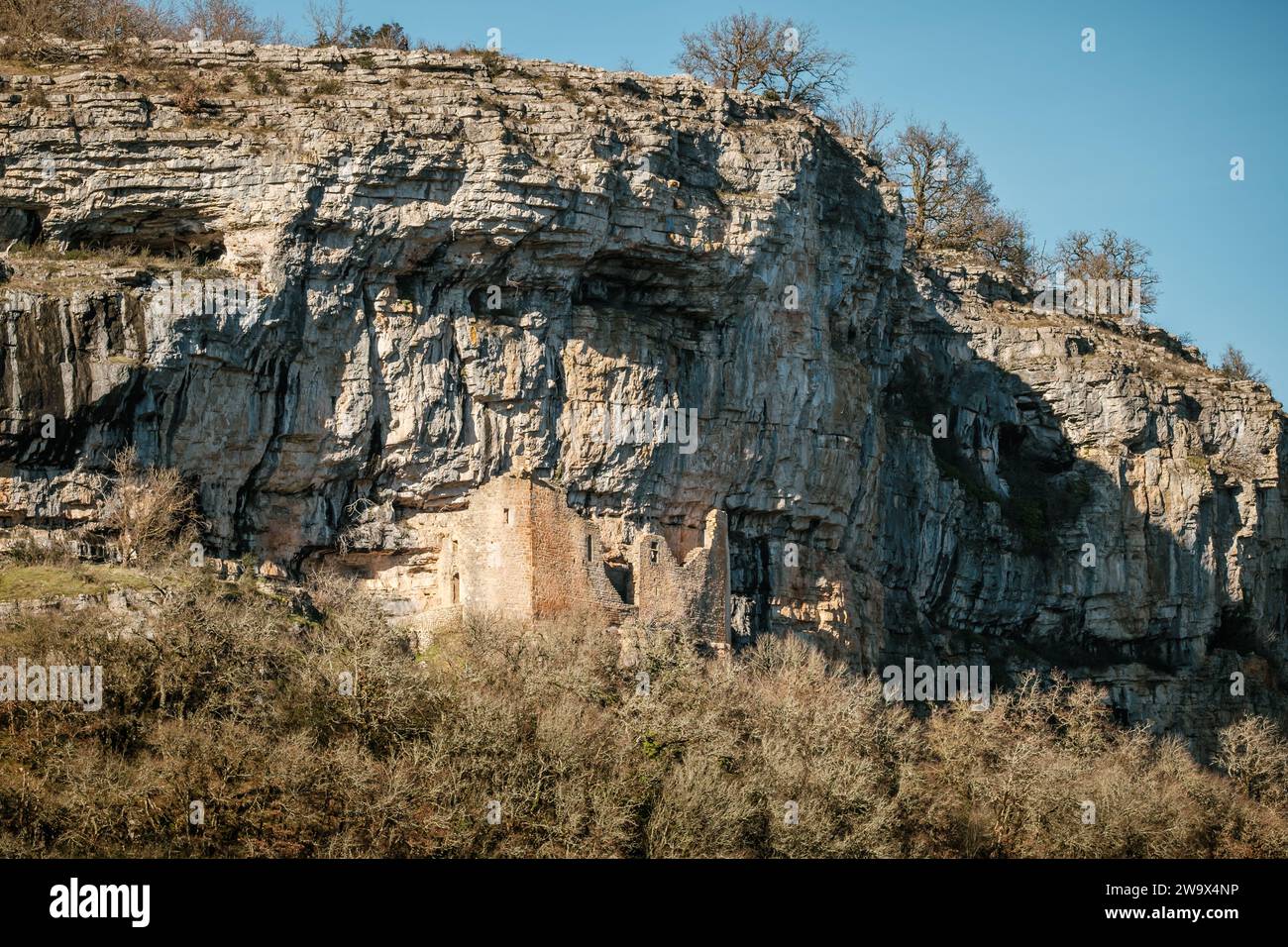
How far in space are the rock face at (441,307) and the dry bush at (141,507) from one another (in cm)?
47

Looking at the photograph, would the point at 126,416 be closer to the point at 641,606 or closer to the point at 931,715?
the point at 641,606

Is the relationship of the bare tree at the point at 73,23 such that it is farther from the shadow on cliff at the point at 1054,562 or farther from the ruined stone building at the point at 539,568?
the shadow on cliff at the point at 1054,562

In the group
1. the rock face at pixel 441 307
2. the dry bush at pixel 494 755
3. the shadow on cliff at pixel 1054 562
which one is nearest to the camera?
the dry bush at pixel 494 755

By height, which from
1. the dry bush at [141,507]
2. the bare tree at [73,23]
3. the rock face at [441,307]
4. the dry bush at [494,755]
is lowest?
the dry bush at [494,755]

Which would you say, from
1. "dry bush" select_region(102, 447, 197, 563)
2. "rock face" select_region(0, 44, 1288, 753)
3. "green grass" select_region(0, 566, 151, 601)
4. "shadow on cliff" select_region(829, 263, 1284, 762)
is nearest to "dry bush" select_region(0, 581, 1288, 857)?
"green grass" select_region(0, 566, 151, 601)

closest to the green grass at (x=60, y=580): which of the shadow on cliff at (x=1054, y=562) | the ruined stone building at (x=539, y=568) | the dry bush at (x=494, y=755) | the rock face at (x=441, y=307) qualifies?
the dry bush at (x=494, y=755)

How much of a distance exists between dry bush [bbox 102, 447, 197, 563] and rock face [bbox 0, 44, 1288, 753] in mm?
475

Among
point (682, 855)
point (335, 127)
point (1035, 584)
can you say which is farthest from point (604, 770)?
point (1035, 584)

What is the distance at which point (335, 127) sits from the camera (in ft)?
159

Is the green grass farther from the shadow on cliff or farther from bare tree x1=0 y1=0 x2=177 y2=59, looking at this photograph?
the shadow on cliff

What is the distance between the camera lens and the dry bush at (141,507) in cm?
4528

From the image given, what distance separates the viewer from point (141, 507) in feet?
149

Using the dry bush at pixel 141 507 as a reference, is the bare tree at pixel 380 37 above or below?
above

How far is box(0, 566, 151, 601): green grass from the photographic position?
140 ft
